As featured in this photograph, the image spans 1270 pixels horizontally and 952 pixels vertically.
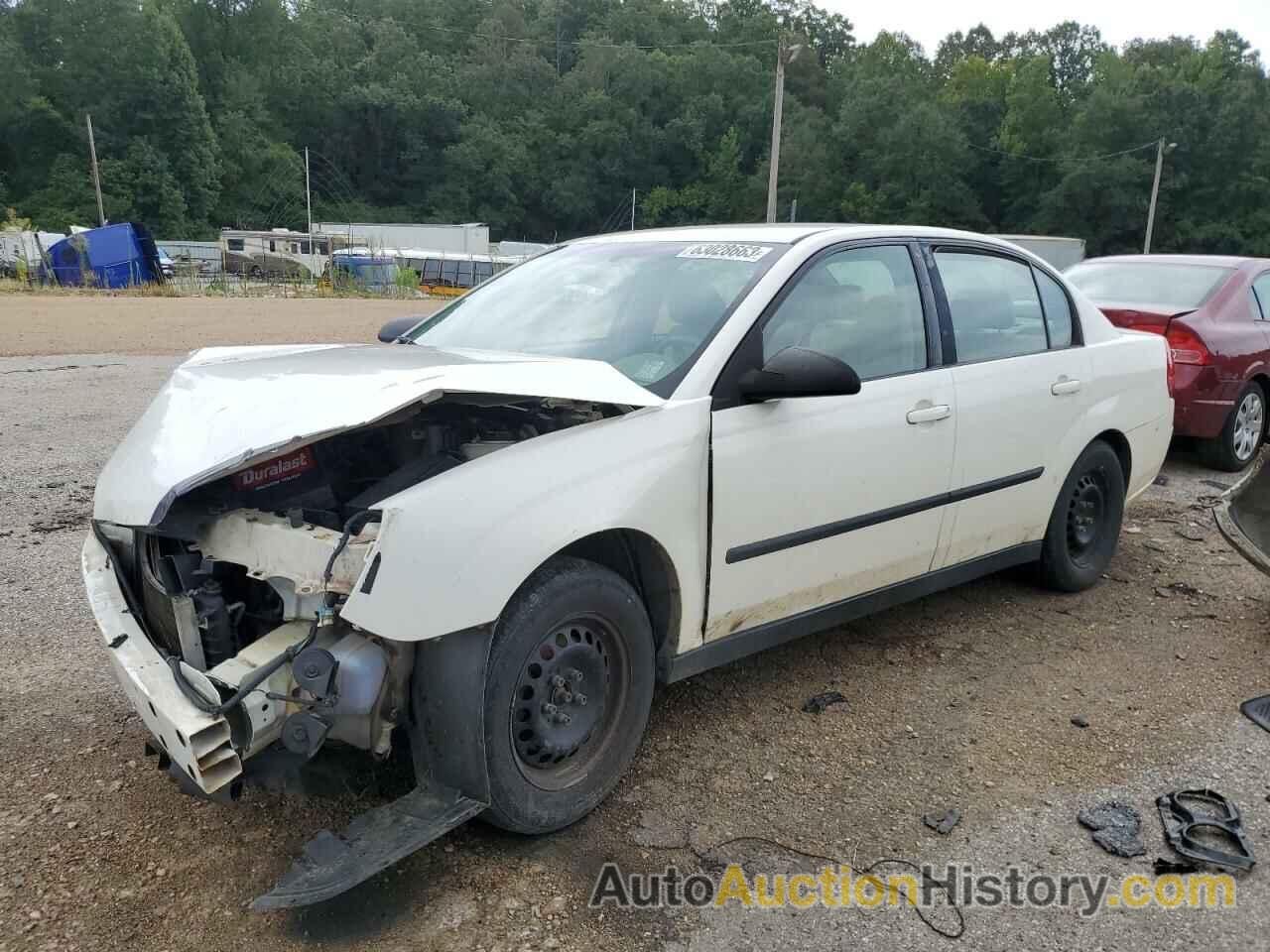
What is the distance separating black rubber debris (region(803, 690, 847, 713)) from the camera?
3.68 metres

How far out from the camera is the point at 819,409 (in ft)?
11.1

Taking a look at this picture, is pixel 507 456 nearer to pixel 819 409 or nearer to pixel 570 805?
pixel 570 805

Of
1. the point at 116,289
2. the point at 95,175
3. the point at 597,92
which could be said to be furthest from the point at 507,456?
the point at 597,92

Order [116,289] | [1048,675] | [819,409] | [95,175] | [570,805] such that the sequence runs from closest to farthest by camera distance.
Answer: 1. [570,805]
2. [819,409]
3. [1048,675]
4. [116,289]
5. [95,175]

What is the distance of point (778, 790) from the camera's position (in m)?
3.14

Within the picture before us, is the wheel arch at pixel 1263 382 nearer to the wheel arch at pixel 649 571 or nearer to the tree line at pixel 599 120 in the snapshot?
the wheel arch at pixel 649 571

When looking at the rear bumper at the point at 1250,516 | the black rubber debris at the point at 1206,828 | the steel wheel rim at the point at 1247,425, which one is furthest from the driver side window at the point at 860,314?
the steel wheel rim at the point at 1247,425

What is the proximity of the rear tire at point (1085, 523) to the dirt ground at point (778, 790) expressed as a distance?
0.45ft

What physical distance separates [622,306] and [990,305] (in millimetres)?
1677

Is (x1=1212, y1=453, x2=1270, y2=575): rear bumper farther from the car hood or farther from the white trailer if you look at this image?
the white trailer

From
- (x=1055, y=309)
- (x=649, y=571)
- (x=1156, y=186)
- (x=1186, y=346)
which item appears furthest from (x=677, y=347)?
(x=1156, y=186)

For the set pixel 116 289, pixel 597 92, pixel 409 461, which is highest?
pixel 597 92

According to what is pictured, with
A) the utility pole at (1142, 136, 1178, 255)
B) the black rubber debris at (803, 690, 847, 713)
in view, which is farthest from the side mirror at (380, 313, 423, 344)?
the utility pole at (1142, 136, 1178, 255)

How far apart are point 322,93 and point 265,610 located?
101m
